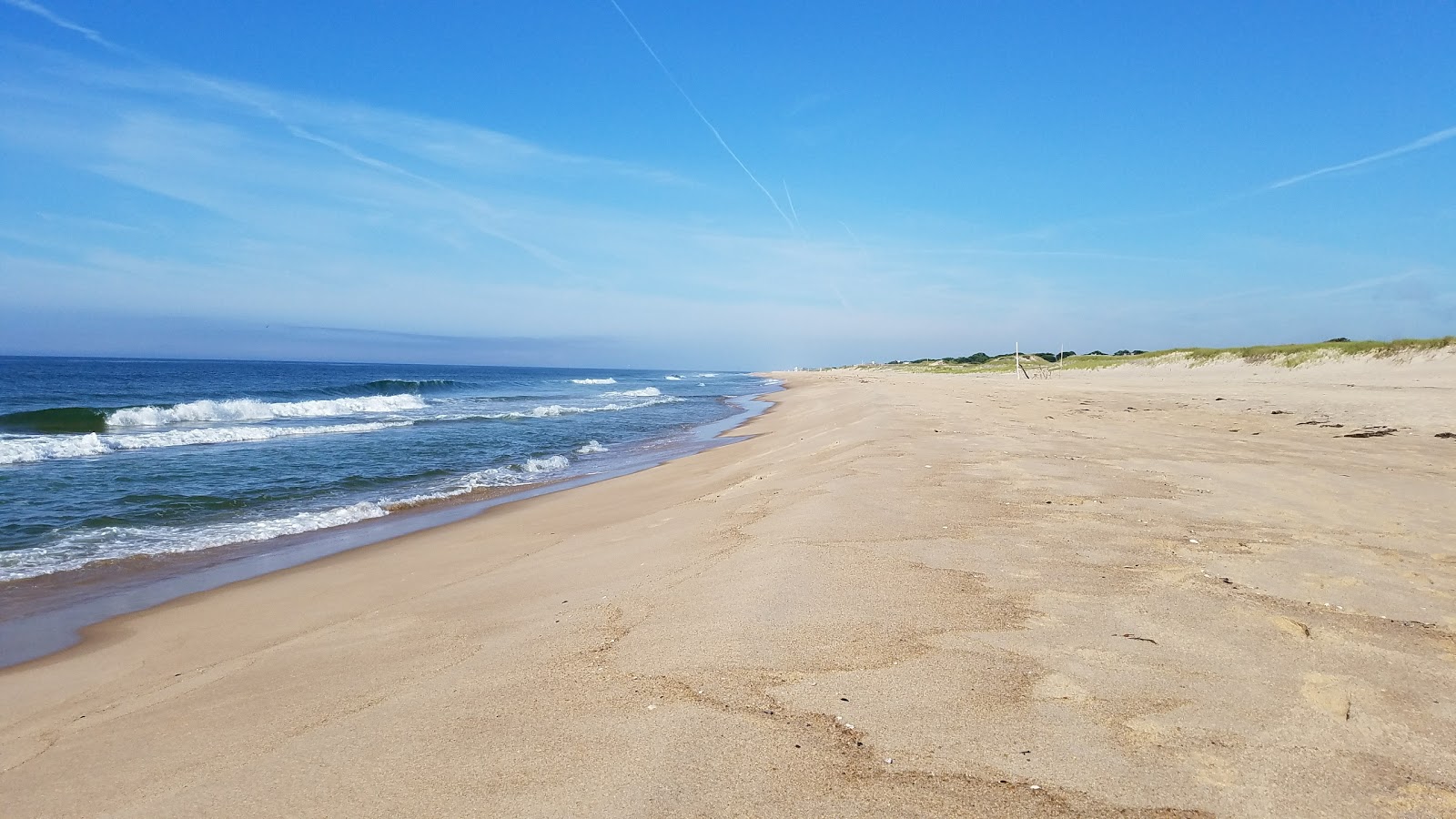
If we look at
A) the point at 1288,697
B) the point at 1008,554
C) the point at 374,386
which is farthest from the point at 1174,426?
the point at 374,386

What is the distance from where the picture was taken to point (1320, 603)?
4141 millimetres

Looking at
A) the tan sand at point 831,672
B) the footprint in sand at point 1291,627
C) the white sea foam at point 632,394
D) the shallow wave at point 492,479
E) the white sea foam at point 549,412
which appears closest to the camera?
the tan sand at point 831,672

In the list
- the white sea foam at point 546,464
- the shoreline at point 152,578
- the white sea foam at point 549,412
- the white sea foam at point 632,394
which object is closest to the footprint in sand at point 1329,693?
the shoreline at point 152,578

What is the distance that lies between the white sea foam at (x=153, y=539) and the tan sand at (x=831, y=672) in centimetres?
242

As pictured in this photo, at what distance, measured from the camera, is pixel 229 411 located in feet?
100.0

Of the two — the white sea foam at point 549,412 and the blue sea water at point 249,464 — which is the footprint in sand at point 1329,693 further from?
the white sea foam at point 549,412

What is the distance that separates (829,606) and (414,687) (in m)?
2.36

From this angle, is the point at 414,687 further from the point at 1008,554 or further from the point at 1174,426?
the point at 1174,426

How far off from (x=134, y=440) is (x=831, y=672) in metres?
25.1

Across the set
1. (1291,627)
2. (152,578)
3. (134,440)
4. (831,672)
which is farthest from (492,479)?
(134,440)

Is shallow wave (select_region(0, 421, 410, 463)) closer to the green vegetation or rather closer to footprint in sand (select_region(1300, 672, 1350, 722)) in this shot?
footprint in sand (select_region(1300, 672, 1350, 722))

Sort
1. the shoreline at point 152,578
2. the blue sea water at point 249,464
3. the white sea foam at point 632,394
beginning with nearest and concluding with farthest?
the shoreline at point 152,578 → the blue sea water at point 249,464 → the white sea foam at point 632,394

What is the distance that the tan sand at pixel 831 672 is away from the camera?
2500 millimetres

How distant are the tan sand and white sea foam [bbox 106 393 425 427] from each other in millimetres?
27300
